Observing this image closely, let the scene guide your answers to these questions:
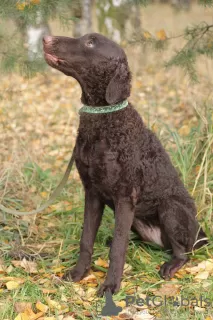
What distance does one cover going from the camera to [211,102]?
15.9ft

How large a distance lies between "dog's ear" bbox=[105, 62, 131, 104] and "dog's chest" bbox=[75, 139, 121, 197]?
272 mm

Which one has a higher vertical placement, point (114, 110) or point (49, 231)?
point (114, 110)

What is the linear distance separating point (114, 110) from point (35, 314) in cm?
130

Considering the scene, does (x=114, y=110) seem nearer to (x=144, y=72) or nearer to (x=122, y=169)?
(x=122, y=169)

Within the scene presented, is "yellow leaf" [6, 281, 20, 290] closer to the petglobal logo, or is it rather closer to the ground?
the ground

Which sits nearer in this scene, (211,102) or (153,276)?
(153,276)

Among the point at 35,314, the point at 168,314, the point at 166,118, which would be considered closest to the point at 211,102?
the point at 166,118

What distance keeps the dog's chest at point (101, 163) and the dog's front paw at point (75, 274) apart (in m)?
0.60

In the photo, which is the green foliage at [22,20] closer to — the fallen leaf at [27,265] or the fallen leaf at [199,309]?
the fallen leaf at [27,265]

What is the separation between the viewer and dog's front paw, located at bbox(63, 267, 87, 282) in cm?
326

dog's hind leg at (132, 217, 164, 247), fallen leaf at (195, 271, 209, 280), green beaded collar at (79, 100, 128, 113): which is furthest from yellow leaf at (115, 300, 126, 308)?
green beaded collar at (79, 100, 128, 113)

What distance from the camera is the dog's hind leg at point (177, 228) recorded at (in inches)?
136

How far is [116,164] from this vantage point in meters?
3.05

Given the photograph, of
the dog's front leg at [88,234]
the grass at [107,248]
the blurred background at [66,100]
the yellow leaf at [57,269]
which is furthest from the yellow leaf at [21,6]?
the yellow leaf at [57,269]
